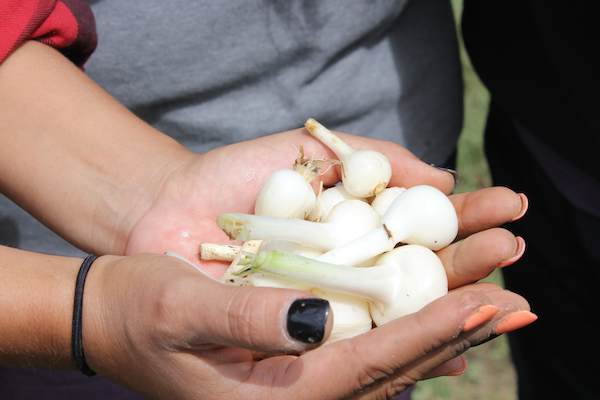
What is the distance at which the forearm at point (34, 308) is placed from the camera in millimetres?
867

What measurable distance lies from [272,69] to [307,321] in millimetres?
919

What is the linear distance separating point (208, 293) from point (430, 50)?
119cm

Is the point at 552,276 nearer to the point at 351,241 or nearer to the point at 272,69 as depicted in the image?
the point at 351,241

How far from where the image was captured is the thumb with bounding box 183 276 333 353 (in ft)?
2.27

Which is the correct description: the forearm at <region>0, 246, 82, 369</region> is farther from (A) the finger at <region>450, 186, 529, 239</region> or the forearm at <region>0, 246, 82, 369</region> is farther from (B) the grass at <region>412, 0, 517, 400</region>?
(B) the grass at <region>412, 0, 517, 400</region>

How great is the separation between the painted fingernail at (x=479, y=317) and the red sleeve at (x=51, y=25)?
1.22 metres

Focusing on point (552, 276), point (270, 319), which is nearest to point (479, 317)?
point (270, 319)

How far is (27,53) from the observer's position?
3.90ft

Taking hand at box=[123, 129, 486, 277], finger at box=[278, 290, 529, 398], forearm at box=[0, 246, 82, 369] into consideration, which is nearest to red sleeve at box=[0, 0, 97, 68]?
hand at box=[123, 129, 486, 277]

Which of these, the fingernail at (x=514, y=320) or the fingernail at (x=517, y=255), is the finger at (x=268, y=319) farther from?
the fingernail at (x=517, y=255)

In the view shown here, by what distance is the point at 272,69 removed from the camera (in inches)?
53.2

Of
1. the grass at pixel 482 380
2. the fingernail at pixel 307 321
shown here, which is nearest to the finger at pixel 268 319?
the fingernail at pixel 307 321

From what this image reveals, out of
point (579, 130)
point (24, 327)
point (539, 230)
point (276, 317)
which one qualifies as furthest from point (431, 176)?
point (24, 327)

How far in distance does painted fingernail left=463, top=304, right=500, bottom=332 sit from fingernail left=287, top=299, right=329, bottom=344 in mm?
266
